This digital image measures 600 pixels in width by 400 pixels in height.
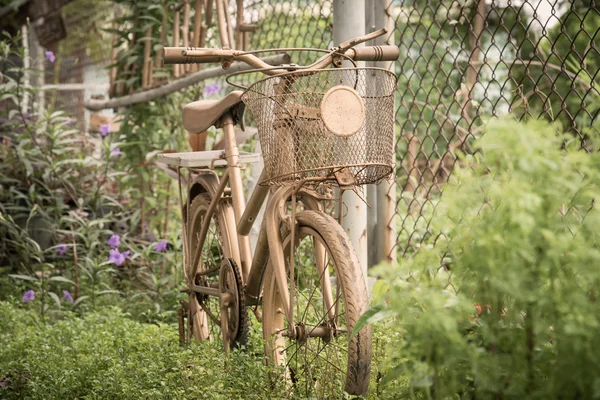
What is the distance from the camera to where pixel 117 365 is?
9.75 ft

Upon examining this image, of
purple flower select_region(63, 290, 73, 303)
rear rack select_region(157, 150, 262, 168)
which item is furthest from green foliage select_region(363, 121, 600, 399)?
purple flower select_region(63, 290, 73, 303)

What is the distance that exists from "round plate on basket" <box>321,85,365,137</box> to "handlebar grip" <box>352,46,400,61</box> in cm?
41

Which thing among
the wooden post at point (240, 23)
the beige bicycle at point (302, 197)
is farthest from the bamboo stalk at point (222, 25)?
the beige bicycle at point (302, 197)

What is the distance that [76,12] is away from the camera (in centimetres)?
1138

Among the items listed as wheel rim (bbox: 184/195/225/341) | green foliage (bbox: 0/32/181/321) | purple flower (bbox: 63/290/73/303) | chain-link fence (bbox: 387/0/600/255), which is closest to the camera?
chain-link fence (bbox: 387/0/600/255)

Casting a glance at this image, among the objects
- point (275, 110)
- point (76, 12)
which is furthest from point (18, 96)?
point (76, 12)

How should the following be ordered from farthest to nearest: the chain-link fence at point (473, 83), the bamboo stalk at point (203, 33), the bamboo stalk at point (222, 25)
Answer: the bamboo stalk at point (203, 33)
the bamboo stalk at point (222, 25)
the chain-link fence at point (473, 83)

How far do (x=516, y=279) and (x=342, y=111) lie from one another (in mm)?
935

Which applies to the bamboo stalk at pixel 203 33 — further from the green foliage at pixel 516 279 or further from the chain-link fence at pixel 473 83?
the green foliage at pixel 516 279

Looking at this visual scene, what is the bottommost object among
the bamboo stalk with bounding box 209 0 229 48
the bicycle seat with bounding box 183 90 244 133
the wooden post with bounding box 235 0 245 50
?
the bicycle seat with bounding box 183 90 244 133

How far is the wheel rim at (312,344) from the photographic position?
2.44m

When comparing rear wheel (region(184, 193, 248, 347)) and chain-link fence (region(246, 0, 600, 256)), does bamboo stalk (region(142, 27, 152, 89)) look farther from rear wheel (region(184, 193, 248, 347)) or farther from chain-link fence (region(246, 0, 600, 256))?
rear wheel (region(184, 193, 248, 347))

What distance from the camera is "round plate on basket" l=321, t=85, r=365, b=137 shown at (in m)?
2.15

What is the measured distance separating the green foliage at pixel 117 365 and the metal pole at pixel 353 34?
74cm
